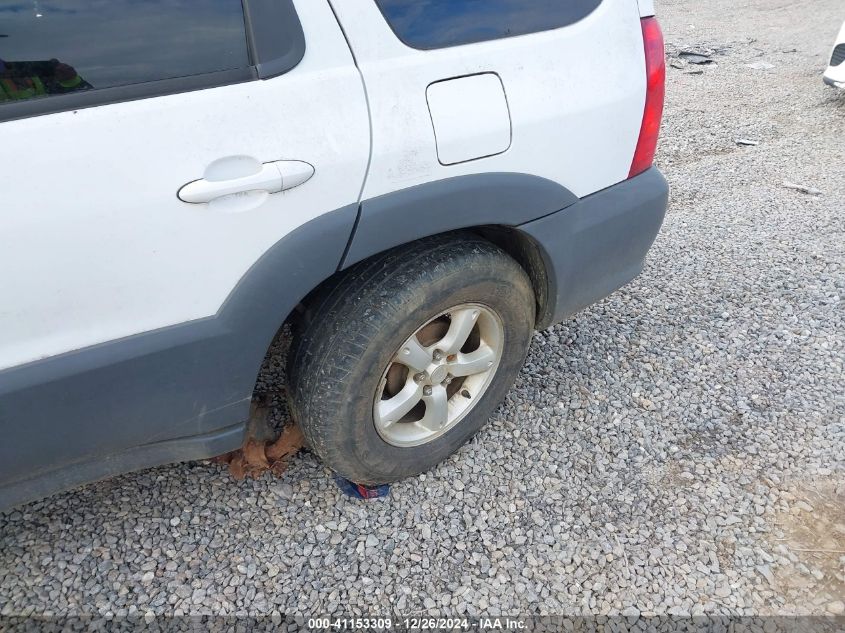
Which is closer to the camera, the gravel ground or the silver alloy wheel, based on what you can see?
the gravel ground

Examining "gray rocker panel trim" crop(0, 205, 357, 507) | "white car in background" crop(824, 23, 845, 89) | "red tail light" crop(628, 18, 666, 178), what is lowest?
"white car in background" crop(824, 23, 845, 89)

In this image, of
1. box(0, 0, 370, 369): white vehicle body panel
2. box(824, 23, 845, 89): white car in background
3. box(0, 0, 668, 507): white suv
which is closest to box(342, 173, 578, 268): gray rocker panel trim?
box(0, 0, 668, 507): white suv

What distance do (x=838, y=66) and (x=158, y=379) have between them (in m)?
6.91

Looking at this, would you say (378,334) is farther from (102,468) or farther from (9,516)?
(9,516)

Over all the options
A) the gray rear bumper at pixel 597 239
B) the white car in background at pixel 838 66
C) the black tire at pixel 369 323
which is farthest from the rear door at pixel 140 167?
the white car in background at pixel 838 66

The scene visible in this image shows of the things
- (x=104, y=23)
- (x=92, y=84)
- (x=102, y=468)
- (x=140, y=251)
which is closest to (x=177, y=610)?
(x=102, y=468)

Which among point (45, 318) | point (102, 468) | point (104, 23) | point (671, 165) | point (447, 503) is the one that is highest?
point (104, 23)

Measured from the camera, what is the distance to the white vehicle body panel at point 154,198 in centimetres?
132

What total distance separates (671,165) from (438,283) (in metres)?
3.84

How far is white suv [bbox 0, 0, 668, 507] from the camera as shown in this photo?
1352mm

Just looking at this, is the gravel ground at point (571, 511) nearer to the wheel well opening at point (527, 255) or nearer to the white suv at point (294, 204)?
the white suv at point (294, 204)

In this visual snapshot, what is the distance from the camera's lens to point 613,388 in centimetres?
275

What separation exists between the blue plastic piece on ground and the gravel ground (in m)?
0.04

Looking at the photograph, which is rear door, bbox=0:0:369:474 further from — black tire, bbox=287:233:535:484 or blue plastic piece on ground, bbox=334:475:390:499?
blue plastic piece on ground, bbox=334:475:390:499
